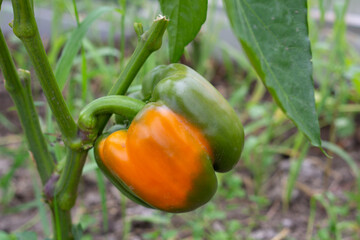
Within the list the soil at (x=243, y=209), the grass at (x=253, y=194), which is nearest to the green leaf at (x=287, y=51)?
the grass at (x=253, y=194)

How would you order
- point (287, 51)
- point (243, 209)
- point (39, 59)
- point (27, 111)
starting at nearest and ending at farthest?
point (287, 51)
point (39, 59)
point (27, 111)
point (243, 209)

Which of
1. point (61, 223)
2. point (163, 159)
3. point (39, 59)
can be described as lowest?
point (61, 223)

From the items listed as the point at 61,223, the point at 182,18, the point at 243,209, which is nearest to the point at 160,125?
the point at 182,18

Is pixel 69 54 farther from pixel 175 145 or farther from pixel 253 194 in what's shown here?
pixel 253 194

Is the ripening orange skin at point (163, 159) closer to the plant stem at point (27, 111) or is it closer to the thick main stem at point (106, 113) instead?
the thick main stem at point (106, 113)

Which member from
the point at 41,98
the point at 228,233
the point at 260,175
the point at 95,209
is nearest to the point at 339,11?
the point at 260,175
